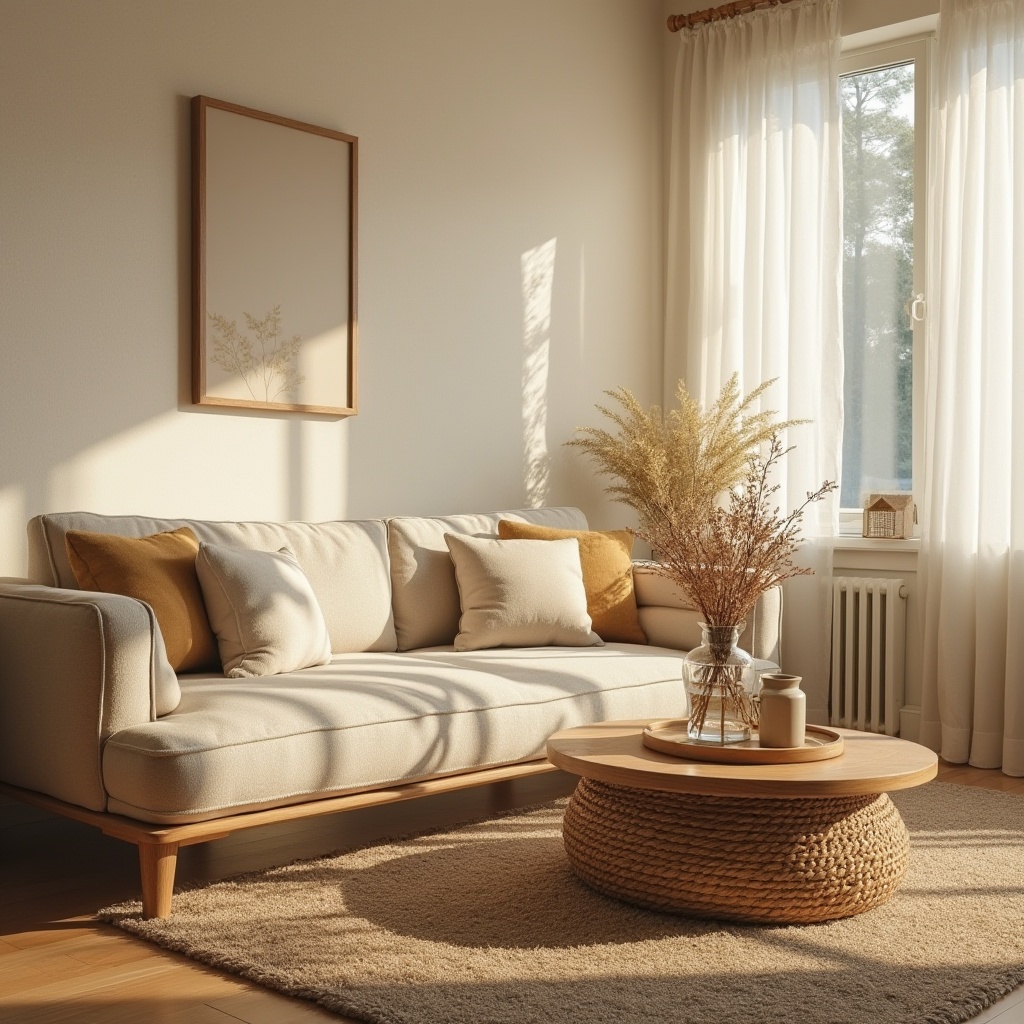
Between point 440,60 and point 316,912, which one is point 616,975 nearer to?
point 316,912

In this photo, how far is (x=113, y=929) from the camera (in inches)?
101

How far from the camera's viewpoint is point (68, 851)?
3201 millimetres

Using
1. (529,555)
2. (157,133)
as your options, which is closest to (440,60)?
(157,133)

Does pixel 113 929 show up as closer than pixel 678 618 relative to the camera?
Yes

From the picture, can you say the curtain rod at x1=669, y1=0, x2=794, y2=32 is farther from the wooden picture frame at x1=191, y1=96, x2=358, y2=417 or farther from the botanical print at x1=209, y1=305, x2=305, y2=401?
the botanical print at x1=209, y1=305, x2=305, y2=401

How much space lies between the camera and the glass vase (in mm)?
2732

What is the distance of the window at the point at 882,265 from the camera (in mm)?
4941

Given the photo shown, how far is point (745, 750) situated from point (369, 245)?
2474 millimetres

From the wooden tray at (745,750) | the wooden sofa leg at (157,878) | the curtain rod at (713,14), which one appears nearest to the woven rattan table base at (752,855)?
the wooden tray at (745,750)

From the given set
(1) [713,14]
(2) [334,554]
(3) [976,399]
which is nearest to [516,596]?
(2) [334,554]

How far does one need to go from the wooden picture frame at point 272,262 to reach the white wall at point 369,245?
2.8 inches

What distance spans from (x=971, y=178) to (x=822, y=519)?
137 centimetres

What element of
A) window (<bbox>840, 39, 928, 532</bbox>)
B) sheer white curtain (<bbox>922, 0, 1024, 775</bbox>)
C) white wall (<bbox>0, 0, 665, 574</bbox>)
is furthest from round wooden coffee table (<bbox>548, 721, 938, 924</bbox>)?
window (<bbox>840, 39, 928, 532</bbox>)

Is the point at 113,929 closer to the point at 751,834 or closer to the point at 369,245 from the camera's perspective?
the point at 751,834
